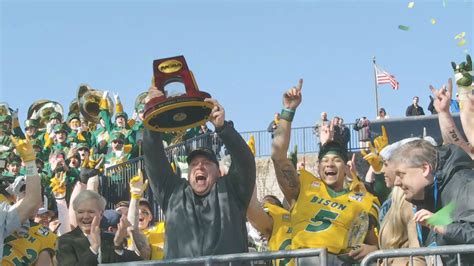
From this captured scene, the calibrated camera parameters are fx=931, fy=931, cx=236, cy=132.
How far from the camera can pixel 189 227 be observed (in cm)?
638

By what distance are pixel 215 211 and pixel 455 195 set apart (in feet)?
5.77

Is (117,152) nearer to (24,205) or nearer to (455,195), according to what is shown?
(24,205)

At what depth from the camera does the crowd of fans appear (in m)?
5.60

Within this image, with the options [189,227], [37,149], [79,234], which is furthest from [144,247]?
[37,149]

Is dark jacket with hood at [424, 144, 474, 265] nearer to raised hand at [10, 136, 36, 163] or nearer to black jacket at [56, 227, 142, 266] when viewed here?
black jacket at [56, 227, 142, 266]

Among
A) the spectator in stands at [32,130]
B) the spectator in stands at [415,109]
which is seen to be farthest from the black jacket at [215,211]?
the spectator in stands at [415,109]

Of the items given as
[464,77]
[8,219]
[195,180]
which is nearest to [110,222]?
[8,219]

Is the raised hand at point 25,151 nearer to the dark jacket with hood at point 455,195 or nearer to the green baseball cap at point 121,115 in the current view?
the dark jacket with hood at point 455,195

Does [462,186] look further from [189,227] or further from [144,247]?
[144,247]

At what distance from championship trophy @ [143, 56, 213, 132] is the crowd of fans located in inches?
3.9

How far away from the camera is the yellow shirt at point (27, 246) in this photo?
7.22m

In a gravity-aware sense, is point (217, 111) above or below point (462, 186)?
above

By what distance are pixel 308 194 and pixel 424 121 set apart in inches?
508

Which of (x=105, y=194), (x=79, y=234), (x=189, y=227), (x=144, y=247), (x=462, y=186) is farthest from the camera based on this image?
(x=105, y=194)
